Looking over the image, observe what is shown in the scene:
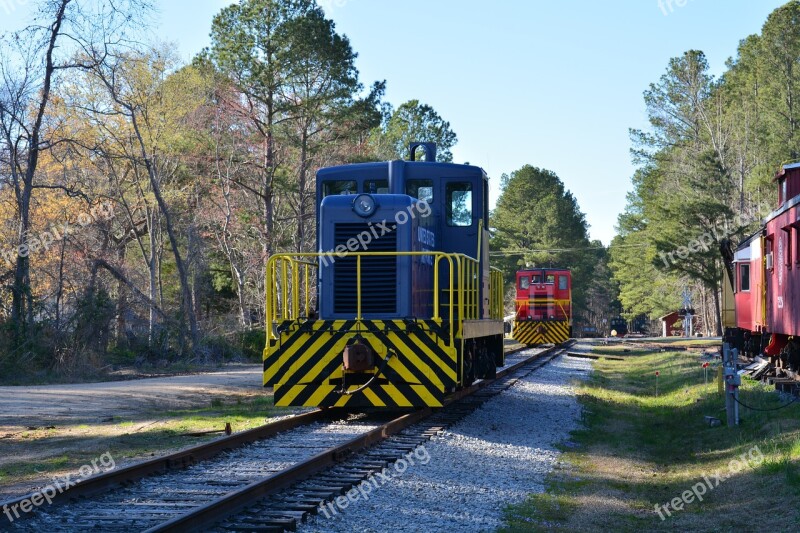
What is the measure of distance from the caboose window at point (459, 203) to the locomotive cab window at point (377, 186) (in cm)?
96

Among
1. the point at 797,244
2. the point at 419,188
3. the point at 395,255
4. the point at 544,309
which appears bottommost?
the point at 544,309

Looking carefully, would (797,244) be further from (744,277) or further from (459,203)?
(744,277)

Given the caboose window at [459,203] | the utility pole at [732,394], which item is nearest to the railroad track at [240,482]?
the caboose window at [459,203]

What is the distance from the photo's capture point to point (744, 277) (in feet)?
85.6

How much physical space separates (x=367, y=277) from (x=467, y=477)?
4124 mm

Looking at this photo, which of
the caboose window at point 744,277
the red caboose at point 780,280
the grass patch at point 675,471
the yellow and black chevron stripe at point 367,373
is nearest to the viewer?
the grass patch at point 675,471

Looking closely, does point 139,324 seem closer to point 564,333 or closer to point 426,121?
point 564,333

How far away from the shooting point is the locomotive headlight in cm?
1218

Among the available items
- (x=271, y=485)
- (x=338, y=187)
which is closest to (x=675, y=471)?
(x=271, y=485)

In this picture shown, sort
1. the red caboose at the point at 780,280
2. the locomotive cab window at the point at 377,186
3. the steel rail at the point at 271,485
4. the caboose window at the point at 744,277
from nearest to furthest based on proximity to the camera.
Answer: the steel rail at the point at 271,485 < the locomotive cab window at the point at 377,186 < the red caboose at the point at 780,280 < the caboose window at the point at 744,277

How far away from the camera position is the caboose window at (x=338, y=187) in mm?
13727

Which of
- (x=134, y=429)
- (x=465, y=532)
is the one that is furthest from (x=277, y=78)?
(x=465, y=532)

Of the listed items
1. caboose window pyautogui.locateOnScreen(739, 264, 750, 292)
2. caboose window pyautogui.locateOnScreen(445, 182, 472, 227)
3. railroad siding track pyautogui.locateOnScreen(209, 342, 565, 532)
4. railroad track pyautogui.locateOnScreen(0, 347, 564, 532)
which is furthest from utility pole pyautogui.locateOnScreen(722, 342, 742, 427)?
caboose window pyautogui.locateOnScreen(739, 264, 750, 292)

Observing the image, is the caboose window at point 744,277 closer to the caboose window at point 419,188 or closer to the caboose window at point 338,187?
the caboose window at point 419,188
